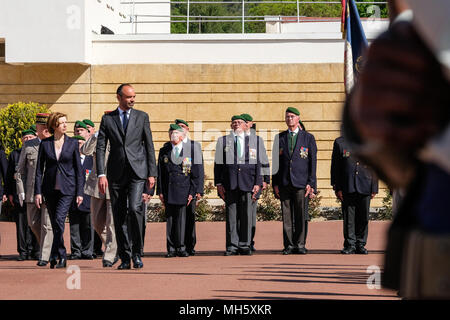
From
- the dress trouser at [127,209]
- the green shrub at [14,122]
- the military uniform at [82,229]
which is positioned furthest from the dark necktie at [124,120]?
the green shrub at [14,122]

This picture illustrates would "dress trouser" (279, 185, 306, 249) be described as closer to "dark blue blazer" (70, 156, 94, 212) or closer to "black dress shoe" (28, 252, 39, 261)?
"dark blue blazer" (70, 156, 94, 212)

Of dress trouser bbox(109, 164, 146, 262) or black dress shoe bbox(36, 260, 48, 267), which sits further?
black dress shoe bbox(36, 260, 48, 267)

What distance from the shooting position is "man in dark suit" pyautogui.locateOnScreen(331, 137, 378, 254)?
14.5 m

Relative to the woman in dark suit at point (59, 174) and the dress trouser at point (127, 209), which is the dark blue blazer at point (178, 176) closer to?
the woman in dark suit at point (59, 174)

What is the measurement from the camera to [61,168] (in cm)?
1222

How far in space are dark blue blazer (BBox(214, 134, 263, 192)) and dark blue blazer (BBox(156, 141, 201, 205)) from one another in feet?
1.22

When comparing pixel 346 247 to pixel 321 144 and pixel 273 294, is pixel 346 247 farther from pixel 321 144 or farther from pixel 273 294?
pixel 321 144

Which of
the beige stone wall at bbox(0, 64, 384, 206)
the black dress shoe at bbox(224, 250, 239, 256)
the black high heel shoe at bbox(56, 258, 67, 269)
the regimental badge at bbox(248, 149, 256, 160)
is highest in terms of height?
the beige stone wall at bbox(0, 64, 384, 206)

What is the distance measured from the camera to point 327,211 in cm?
2428

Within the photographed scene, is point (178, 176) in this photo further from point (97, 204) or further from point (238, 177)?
point (97, 204)

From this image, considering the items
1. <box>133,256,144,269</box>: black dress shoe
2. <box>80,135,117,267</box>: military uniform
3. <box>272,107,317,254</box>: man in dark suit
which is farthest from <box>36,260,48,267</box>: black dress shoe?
<box>272,107,317,254</box>: man in dark suit

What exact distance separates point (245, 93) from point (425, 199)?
2523 cm

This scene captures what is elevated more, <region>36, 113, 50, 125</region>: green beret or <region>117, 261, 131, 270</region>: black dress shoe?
<region>36, 113, 50, 125</region>: green beret
